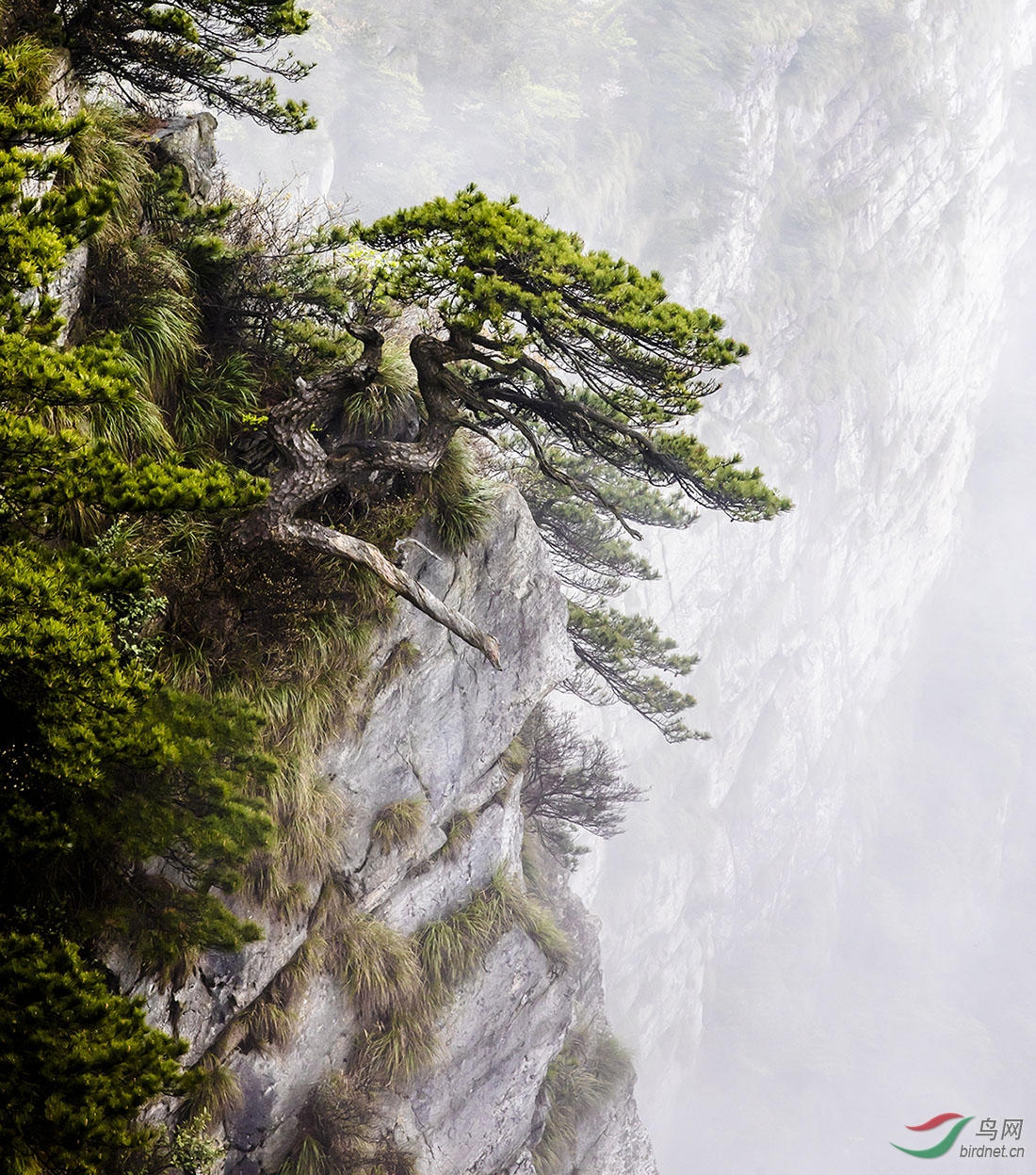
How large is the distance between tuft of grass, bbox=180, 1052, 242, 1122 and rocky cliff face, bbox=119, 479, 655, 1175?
0.07 metres

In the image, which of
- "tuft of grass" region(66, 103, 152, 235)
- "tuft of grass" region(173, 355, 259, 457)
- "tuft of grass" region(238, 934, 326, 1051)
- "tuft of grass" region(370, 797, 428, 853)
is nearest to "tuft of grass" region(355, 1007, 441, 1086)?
"tuft of grass" region(238, 934, 326, 1051)

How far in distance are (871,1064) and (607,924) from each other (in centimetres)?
2162

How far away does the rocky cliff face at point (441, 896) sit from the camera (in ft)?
18.2

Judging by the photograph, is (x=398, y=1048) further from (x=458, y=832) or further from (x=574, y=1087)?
(x=574, y=1087)

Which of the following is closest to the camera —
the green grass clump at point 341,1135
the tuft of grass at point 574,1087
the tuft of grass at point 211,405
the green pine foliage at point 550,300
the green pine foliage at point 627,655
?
the green pine foliage at point 550,300

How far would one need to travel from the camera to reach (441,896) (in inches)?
297

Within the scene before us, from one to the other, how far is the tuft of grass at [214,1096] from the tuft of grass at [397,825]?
1900mm

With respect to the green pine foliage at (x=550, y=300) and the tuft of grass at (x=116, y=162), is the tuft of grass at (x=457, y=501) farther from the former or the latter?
the tuft of grass at (x=116, y=162)

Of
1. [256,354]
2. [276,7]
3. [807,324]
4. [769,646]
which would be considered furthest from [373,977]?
[807,324]

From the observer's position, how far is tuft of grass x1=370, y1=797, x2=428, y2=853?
6.52 meters

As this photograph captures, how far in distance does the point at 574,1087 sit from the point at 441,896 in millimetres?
5839

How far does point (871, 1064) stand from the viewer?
4212cm

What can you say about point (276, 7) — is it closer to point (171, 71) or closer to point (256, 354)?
point (171, 71)

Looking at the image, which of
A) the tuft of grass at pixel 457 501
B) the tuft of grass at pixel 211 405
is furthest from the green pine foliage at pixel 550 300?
the tuft of grass at pixel 211 405
